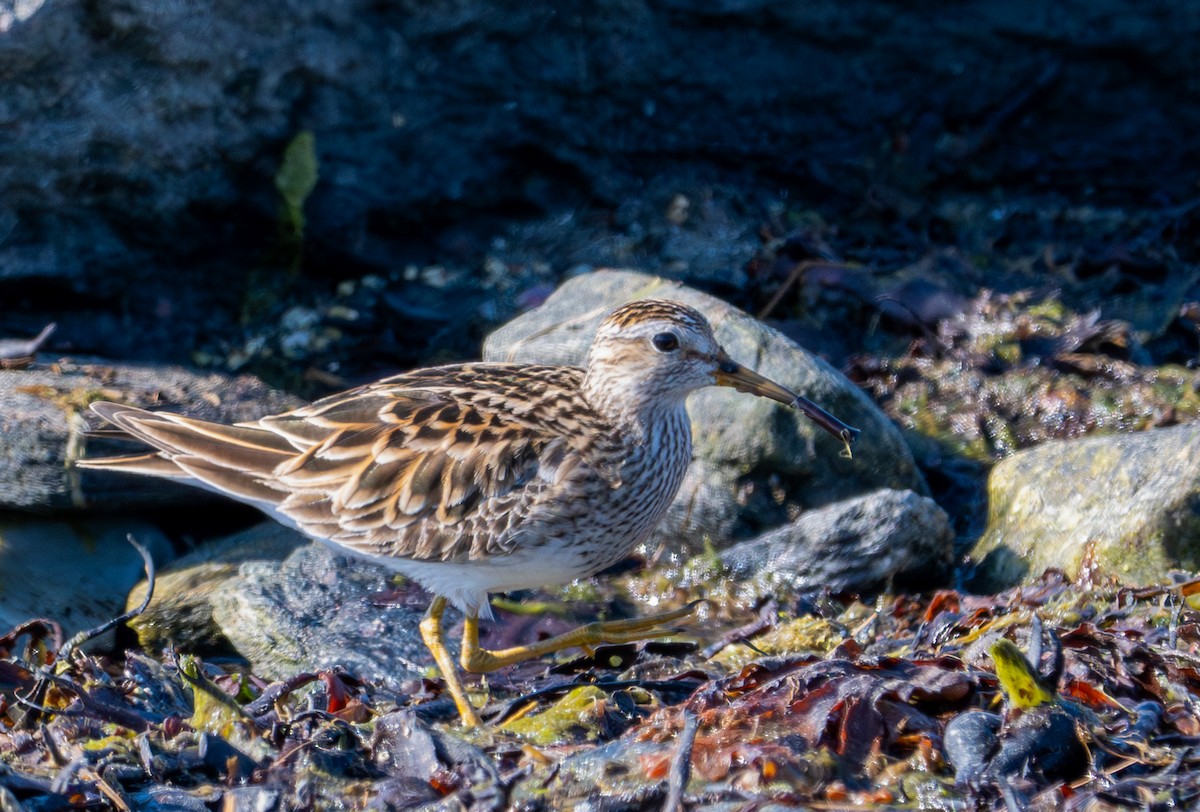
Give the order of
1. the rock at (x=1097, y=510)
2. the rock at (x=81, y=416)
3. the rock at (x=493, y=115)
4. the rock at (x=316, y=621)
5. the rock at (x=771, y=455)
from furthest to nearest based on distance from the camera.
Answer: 1. the rock at (x=493, y=115)
2. the rock at (x=771, y=455)
3. the rock at (x=81, y=416)
4. the rock at (x=316, y=621)
5. the rock at (x=1097, y=510)

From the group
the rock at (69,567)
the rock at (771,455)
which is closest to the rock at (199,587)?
the rock at (69,567)

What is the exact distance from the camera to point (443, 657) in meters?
5.24

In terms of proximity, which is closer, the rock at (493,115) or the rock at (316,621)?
the rock at (316,621)

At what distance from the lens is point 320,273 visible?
841cm

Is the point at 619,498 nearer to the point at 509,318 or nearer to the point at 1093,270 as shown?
the point at 509,318

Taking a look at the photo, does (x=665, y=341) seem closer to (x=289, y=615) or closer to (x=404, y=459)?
(x=404, y=459)

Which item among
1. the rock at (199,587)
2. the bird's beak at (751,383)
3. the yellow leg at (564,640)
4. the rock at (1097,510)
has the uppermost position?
the bird's beak at (751,383)

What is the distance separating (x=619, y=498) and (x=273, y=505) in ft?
4.55

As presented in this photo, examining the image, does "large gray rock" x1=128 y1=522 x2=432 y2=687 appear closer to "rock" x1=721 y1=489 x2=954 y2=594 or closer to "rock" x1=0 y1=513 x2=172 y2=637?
"rock" x1=0 y1=513 x2=172 y2=637

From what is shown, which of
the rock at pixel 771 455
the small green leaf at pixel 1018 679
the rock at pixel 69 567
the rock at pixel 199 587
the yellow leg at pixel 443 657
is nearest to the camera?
the small green leaf at pixel 1018 679

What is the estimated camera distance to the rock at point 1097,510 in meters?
5.36

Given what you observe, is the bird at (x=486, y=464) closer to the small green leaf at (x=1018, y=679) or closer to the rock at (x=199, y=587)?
the rock at (x=199, y=587)

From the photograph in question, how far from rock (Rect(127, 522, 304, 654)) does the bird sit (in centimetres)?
80

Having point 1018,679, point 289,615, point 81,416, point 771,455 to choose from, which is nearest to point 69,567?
point 81,416
